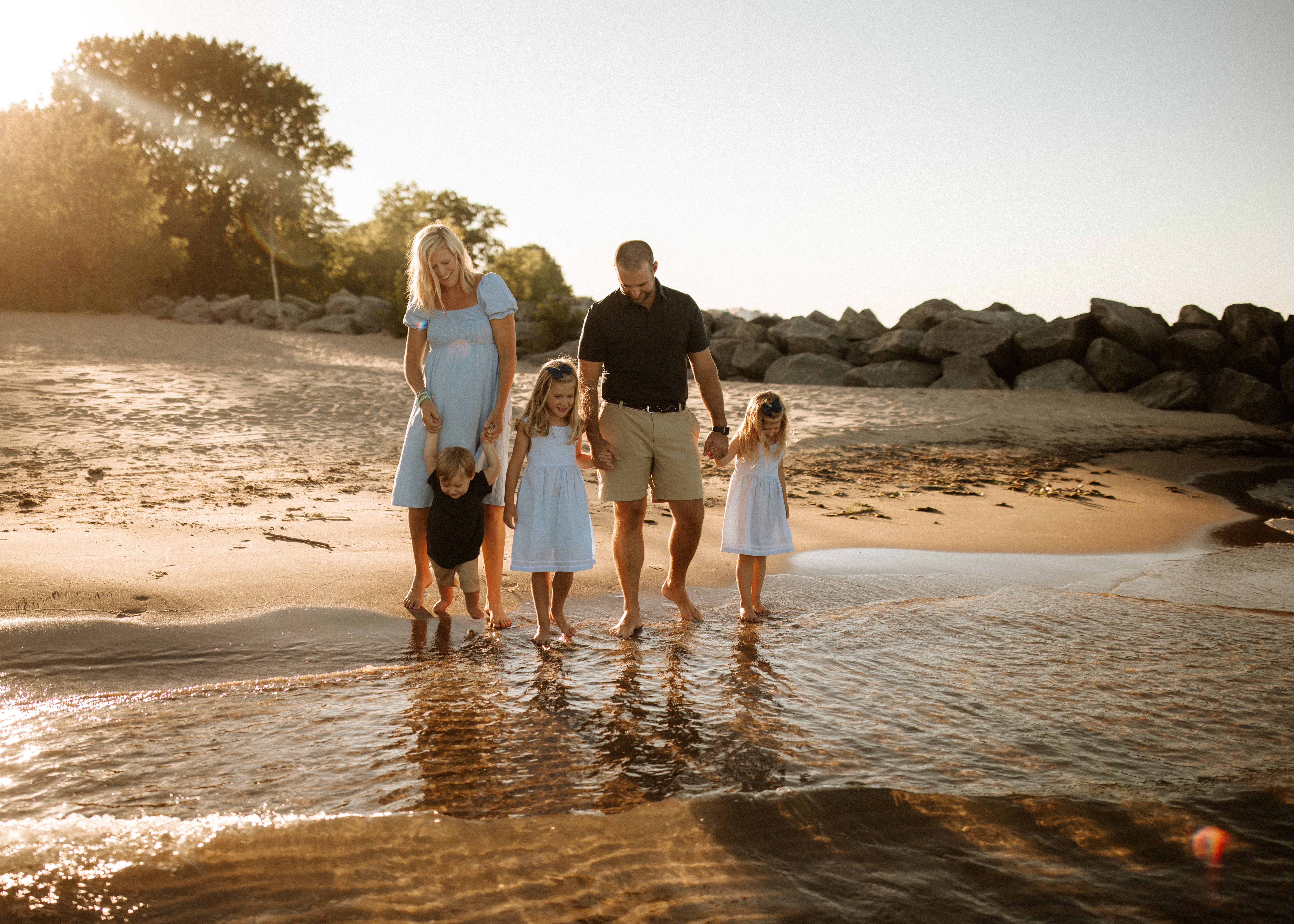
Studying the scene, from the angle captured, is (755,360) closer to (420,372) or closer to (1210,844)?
(420,372)

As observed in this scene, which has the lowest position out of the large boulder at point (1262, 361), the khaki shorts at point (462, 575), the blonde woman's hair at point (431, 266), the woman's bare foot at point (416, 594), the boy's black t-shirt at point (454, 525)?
the woman's bare foot at point (416, 594)

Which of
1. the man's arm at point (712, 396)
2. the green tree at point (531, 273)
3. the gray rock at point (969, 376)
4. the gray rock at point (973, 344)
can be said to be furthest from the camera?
the green tree at point (531, 273)

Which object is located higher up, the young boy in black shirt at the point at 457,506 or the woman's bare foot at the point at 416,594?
the young boy in black shirt at the point at 457,506

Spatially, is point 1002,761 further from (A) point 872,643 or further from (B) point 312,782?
(B) point 312,782

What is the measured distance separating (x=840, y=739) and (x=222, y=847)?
2224 mm

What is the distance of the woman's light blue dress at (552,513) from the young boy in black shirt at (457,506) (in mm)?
228

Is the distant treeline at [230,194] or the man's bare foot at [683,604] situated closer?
the man's bare foot at [683,604]

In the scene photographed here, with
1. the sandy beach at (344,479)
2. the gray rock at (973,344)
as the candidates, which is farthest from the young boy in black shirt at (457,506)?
the gray rock at (973,344)

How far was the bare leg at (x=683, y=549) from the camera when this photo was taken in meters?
5.30

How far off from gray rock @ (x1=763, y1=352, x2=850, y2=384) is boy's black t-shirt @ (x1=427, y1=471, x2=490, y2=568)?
17.1 m

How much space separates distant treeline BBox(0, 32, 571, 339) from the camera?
34188 millimetres

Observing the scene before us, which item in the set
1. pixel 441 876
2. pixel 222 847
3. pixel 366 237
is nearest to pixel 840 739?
pixel 441 876

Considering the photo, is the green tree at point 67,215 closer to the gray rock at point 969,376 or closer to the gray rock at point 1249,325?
the gray rock at point 969,376

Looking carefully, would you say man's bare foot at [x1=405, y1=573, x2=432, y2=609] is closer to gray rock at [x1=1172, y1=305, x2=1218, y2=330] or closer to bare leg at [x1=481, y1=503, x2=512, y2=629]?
bare leg at [x1=481, y1=503, x2=512, y2=629]
